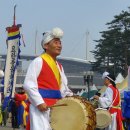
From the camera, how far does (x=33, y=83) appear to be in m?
5.66

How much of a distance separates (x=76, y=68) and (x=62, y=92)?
443ft

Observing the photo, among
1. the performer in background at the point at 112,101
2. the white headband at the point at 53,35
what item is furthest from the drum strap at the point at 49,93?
the performer in background at the point at 112,101

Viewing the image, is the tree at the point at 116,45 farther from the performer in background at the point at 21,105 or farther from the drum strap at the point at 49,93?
the drum strap at the point at 49,93

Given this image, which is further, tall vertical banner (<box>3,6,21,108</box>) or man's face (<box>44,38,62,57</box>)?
tall vertical banner (<box>3,6,21,108</box>)

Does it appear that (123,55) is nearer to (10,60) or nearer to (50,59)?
(10,60)

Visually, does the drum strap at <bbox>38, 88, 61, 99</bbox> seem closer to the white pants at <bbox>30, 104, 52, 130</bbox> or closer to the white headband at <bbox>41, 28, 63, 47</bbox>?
the white pants at <bbox>30, 104, 52, 130</bbox>

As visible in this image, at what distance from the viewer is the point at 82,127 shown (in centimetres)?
557

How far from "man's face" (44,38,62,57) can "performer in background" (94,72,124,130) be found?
16.8 feet

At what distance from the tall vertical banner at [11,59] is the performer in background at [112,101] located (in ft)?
15.0

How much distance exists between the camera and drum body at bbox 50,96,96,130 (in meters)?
5.59

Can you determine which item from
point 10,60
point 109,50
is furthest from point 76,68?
point 10,60

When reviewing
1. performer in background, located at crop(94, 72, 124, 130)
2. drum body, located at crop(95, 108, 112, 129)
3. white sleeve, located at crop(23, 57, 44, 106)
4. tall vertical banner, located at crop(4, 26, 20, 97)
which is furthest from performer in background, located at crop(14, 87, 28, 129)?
white sleeve, located at crop(23, 57, 44, 106)

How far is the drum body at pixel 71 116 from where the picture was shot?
220 inches

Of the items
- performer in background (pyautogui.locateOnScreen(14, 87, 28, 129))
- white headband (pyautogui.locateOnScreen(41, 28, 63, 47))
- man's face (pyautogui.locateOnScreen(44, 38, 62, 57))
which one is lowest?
performer in background (pyautogui.locateOnScreen(14, 87, 28, 129))
